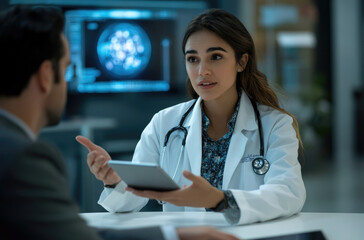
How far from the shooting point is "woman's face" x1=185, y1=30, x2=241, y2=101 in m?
1.95

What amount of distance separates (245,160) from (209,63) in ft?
1.29

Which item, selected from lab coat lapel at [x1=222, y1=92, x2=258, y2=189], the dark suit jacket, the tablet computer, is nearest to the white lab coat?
lab coat lapel at [x1=222, y1=92, x2=258, y2=189]

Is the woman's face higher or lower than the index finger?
higher

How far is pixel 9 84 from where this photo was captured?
105 cm

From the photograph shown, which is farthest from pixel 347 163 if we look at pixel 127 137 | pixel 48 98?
pixel 48 98

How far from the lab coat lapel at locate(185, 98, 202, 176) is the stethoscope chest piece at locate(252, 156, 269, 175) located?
215 millimetres

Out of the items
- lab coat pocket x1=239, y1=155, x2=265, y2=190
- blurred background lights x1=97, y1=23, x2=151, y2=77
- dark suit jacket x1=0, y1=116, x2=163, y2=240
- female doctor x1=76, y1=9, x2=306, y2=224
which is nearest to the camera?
dark suit jacket x1=0, y1=116, x2=163, y2=240

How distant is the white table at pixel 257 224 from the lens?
1.45m

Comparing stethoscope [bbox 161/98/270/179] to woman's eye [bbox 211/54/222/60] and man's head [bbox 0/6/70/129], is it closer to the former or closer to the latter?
woman's eye [bbox 211/54/222/60]

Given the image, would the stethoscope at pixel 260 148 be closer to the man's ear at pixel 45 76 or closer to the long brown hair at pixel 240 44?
the long brown hair at pixel 240 44

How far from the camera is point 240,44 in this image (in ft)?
6.61

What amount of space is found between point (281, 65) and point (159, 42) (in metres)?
2.06

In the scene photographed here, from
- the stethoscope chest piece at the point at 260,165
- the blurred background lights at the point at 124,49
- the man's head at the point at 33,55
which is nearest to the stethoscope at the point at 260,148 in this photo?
the stethoscope chest piece at the point at 260,165

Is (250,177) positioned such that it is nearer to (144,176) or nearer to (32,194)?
(144,176)
